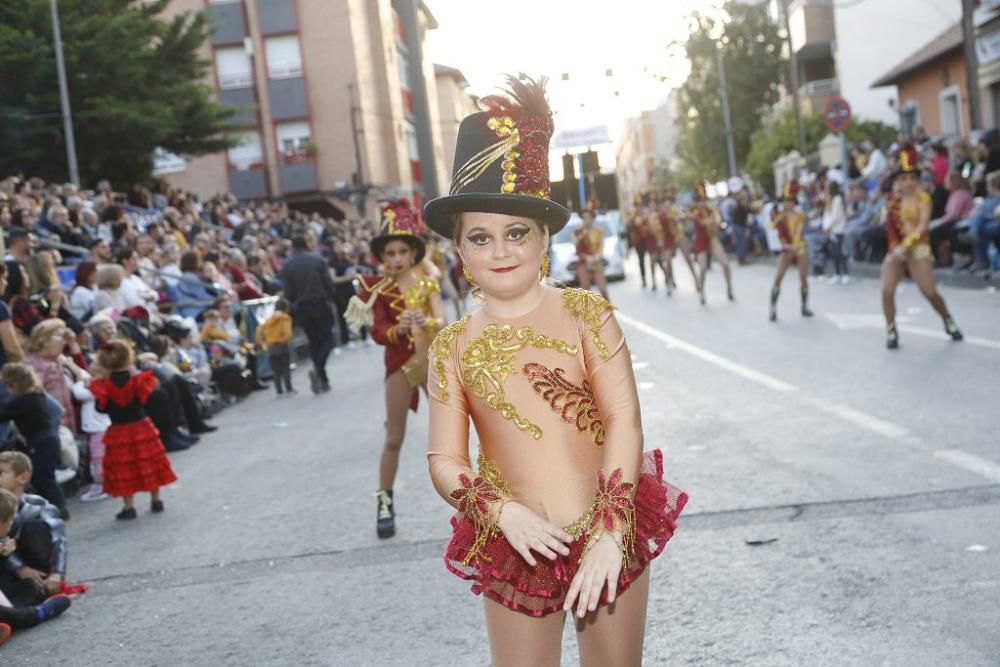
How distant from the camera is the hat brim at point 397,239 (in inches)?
284

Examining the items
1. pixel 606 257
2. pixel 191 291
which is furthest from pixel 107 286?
pixel 606 257

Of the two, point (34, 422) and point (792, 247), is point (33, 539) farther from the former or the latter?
point (792, 247)

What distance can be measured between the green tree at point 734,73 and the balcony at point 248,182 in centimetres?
3015

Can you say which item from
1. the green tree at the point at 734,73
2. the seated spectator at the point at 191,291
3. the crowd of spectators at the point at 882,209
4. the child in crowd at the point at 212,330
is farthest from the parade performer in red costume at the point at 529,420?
the green tree at the point at 734,73

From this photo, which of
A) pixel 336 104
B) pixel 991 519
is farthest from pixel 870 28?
pixel 991 519

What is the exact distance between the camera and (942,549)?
555 cm

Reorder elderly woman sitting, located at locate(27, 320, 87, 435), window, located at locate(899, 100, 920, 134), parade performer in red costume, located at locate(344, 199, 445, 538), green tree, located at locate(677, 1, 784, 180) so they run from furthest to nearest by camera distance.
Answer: green tree, located at locate(677, 1, 784, 180), window, located at locate(899, 100, 920, 134), elderly woman sitting, located at locate(27, 320, 87, 435), parade performer in red costume, located at locate(344, 199, 445, 538)

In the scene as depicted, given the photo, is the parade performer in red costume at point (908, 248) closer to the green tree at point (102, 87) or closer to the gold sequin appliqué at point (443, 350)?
the gold sequin appliqué at point (443, 350)

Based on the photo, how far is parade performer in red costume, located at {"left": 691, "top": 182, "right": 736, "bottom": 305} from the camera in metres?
22.4

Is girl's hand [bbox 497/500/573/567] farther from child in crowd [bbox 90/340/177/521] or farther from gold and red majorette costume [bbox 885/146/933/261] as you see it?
gold and red majorette costume [bbox 885/146/933/261]

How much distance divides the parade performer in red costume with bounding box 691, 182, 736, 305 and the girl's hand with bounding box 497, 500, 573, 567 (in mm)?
19422

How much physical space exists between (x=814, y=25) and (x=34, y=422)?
54.4m

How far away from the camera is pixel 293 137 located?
54.9 metres

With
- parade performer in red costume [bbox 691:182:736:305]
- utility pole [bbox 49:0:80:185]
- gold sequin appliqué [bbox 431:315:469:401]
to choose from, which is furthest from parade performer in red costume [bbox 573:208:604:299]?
gold sequin appliqué [bbox 431:315:469:401]
